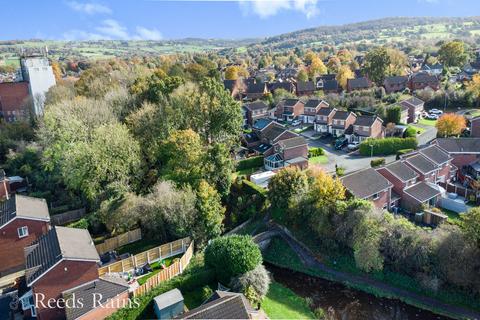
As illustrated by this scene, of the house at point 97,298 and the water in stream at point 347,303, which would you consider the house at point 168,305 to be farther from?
the water in stream at point 347,303

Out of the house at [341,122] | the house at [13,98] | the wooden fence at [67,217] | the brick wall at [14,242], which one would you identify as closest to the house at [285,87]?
the house at [341,122]

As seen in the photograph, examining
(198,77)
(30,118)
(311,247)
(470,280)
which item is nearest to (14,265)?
(311,247)

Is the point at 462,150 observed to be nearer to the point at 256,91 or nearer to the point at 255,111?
the point at 255,111

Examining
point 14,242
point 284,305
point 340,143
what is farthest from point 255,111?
point 14,242

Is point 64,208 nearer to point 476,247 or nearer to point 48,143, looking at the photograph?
point 48,143

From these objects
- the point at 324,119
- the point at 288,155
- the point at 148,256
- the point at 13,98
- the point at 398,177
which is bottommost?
the point at 148,256

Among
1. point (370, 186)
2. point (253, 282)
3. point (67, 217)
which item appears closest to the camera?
point (253, 282)
